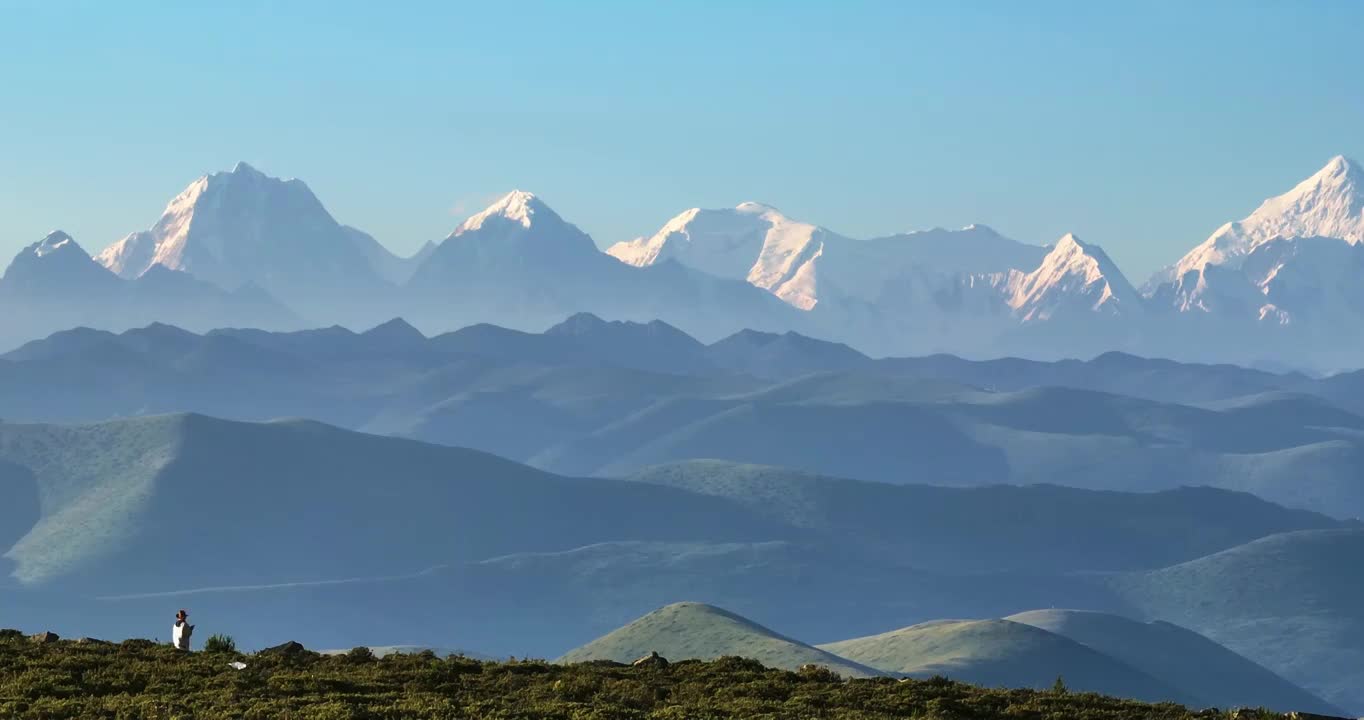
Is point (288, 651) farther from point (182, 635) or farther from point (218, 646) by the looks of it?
point (182, 635)

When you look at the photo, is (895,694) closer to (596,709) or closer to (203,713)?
(596,709)

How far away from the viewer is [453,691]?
5222 centimetres

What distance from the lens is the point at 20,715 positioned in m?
45.8

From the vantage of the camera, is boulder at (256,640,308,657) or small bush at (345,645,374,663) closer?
boulder at (256,640,308,657)

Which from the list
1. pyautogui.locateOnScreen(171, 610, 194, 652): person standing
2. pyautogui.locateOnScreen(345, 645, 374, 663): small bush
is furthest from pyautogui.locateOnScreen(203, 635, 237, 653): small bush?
pyautogui.locateOnScreen(345, 645, 374, 663): small bush

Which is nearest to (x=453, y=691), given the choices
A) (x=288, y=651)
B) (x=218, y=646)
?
(x=288, y=651)

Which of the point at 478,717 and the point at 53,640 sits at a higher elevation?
the point at 53,640

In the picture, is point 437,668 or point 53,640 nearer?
point 437,668

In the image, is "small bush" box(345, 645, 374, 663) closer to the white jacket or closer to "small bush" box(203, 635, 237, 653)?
"small bush" box(203, 635, 237, 653)

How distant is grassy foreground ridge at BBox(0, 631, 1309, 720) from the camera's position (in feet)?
156

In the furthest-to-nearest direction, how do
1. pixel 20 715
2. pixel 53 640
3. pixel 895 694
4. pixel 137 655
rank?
1. pixel 53 640
2. pixel 137 655
3. pixel 895 694
4. pixel 20 715

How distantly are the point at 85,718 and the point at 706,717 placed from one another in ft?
48.5

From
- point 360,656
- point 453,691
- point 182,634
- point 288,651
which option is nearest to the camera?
point 453,691

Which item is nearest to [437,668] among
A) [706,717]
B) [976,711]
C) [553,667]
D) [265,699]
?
[553,667]
